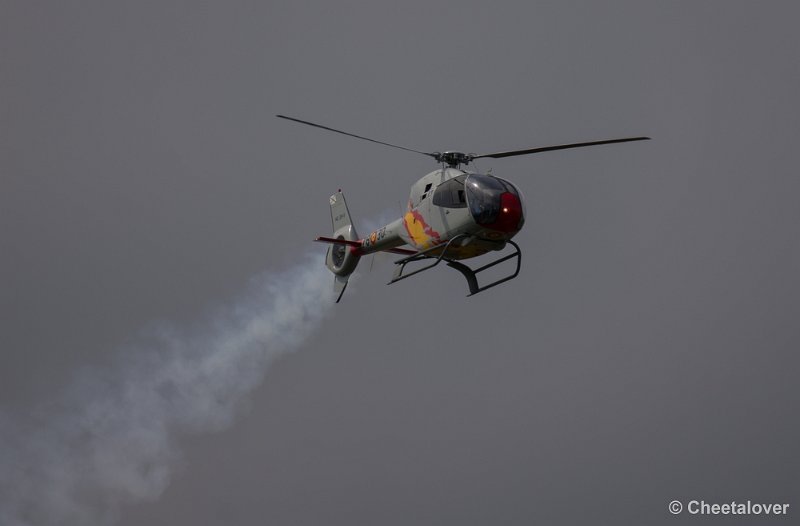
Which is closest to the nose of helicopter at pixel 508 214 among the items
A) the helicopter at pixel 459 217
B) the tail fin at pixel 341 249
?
the helicopter at pixel 459 217

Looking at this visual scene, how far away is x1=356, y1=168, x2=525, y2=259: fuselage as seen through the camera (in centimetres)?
3297

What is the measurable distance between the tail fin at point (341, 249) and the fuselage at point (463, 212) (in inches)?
196

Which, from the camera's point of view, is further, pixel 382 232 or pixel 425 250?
pixel 382 232

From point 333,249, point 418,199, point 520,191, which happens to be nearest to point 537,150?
point 520,191

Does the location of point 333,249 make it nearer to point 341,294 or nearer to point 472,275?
point 341,294

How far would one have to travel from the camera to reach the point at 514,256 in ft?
113

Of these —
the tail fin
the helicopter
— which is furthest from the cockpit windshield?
the tail fin

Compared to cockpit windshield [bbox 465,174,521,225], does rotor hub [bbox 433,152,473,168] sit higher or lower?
higher

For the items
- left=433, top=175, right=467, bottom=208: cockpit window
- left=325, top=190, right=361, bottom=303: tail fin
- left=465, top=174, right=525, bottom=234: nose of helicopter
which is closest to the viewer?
left=465, top=174, right=525, bottom=234: nose of helicopter

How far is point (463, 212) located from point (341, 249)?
28.9 ft

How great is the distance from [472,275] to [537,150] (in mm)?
4055

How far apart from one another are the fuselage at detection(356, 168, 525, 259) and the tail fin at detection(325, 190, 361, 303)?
16.3ft

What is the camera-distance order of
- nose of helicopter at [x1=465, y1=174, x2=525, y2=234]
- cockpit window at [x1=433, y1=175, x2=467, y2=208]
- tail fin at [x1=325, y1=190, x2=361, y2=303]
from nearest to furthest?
nose of helicopter at [x1=465, y1=174, x2=525, y2=234], cockpit window at [x1=433, y1=175, x2=467, y2=208], tail fin at [x1=325, y1=190, x2=361, y2=303]

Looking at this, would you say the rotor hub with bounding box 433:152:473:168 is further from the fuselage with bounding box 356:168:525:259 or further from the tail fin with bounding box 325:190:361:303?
the tail fin with bounding box 325:190:361:303
